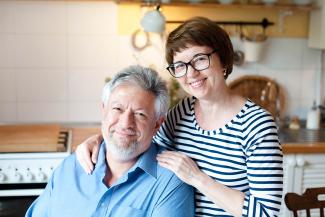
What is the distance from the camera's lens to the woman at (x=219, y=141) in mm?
1248

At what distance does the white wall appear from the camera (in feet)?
8.17

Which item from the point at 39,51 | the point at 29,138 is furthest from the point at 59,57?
the point at 29,138

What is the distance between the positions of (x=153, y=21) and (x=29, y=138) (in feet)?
2.90

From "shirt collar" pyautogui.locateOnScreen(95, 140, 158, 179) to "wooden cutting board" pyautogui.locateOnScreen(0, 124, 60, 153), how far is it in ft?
2.20

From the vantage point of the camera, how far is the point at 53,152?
6.89 feet

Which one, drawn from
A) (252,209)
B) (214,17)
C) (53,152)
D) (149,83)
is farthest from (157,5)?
(252,209)

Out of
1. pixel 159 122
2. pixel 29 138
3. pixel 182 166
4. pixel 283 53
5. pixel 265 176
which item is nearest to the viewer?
pixel 265 176

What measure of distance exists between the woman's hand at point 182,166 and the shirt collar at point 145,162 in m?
0.03

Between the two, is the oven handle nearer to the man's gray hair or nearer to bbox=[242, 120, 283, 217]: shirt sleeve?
the man's gray hair

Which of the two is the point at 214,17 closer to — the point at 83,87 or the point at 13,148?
the point at 83,87

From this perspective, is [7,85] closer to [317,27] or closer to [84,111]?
[84,111]

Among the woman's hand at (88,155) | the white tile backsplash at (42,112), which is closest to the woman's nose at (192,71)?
the woman's hand at (88,155)

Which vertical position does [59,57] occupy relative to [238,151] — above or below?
above

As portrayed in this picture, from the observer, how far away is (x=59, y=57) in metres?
2.54
